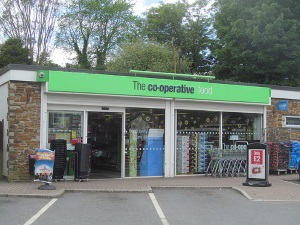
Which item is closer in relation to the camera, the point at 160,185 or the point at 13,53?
the point at 160,185

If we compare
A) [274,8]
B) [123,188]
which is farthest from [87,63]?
[123,188]

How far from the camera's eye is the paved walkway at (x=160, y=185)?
34.2 feet

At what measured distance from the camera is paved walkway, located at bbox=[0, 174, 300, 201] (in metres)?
10.4

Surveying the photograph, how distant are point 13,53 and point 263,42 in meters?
20.3

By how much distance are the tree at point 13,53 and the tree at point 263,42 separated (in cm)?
1674

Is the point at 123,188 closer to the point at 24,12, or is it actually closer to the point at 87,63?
the point at 24,12

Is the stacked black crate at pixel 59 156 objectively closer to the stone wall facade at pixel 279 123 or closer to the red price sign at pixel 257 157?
the red price sign at pixel 257 157

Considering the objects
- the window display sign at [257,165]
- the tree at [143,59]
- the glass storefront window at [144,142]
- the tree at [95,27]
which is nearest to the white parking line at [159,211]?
the glass storefront window at [144,142]

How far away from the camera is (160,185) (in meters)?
12.1

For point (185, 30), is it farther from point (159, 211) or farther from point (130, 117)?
point (159, 211)

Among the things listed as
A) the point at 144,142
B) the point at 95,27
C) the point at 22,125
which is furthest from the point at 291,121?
the point at 95,27

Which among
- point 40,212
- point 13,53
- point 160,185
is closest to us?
point 40,212

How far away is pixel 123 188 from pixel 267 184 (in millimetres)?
4676

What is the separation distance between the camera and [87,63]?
4897cm
